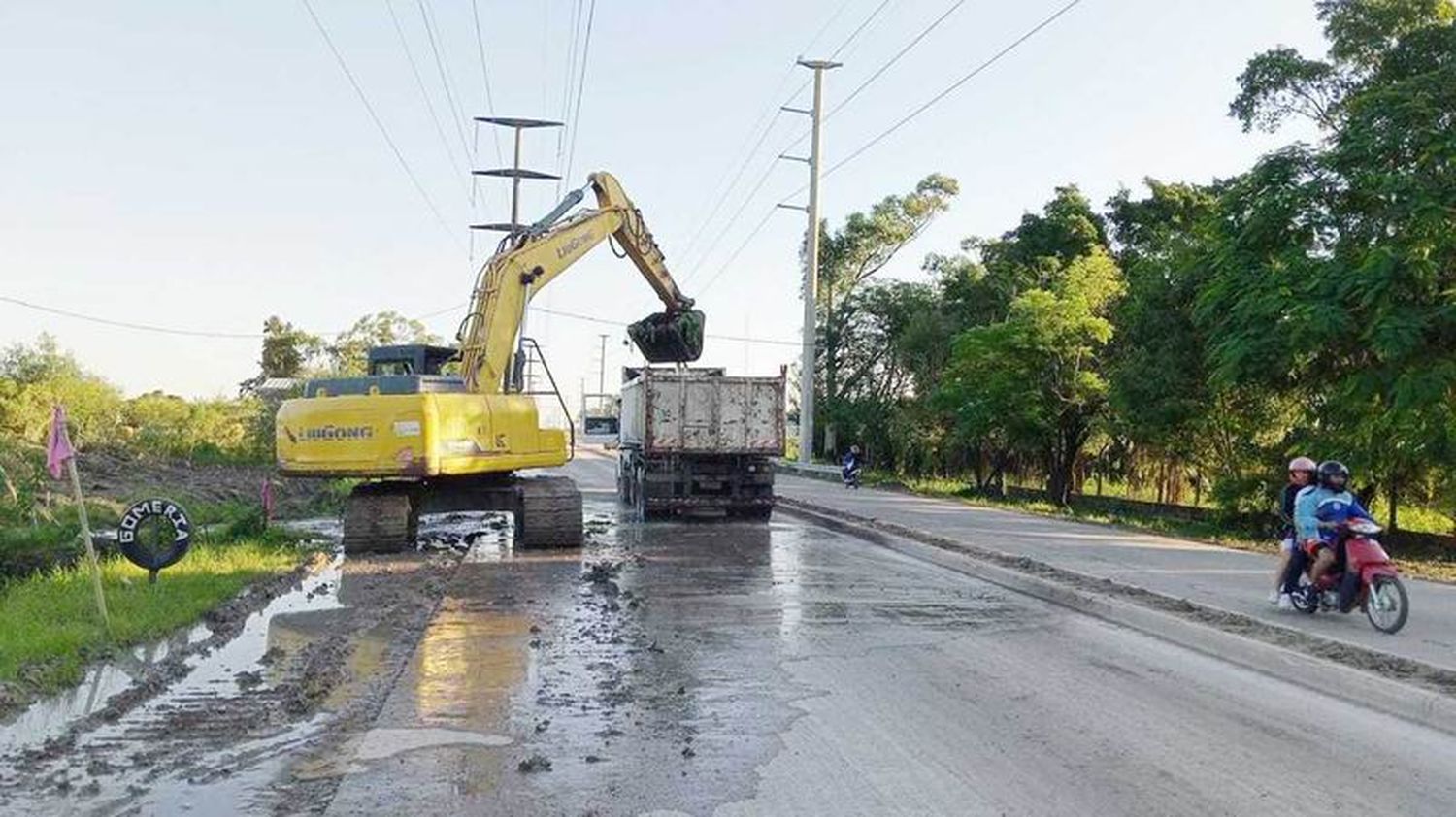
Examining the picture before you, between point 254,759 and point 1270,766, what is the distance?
5403mm

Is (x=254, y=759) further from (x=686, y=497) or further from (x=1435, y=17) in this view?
(x=1435, y=17)

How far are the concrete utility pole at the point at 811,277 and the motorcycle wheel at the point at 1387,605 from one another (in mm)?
30995

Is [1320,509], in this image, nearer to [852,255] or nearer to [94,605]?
[94,605]

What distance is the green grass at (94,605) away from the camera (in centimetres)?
859

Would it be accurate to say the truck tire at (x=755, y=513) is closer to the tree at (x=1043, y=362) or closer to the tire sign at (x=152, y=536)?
the tire sign at (x=152, y=536)

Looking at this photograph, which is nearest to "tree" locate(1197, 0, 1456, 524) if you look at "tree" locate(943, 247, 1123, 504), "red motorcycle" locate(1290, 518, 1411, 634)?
"tree" locate(943, 247, 1123, 504)

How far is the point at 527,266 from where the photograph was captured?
18344mm

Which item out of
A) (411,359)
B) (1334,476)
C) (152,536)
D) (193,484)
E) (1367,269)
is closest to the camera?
(1334,476)

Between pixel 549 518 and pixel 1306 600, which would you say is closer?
pixel 1306 600

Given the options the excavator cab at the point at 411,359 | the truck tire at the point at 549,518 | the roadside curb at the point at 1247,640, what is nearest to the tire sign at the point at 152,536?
the truck tire at the point at 549,518

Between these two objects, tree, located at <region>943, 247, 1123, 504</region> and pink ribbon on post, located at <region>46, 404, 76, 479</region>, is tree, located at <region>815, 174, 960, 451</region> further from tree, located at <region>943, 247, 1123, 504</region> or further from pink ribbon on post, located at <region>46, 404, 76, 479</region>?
pink ribbon on post, located at <region>46, 404, 76, 479</region>

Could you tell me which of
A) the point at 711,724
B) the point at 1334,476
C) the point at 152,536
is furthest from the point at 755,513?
the point at 711,724

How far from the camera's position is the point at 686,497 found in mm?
22266

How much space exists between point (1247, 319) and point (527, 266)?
12.6m
